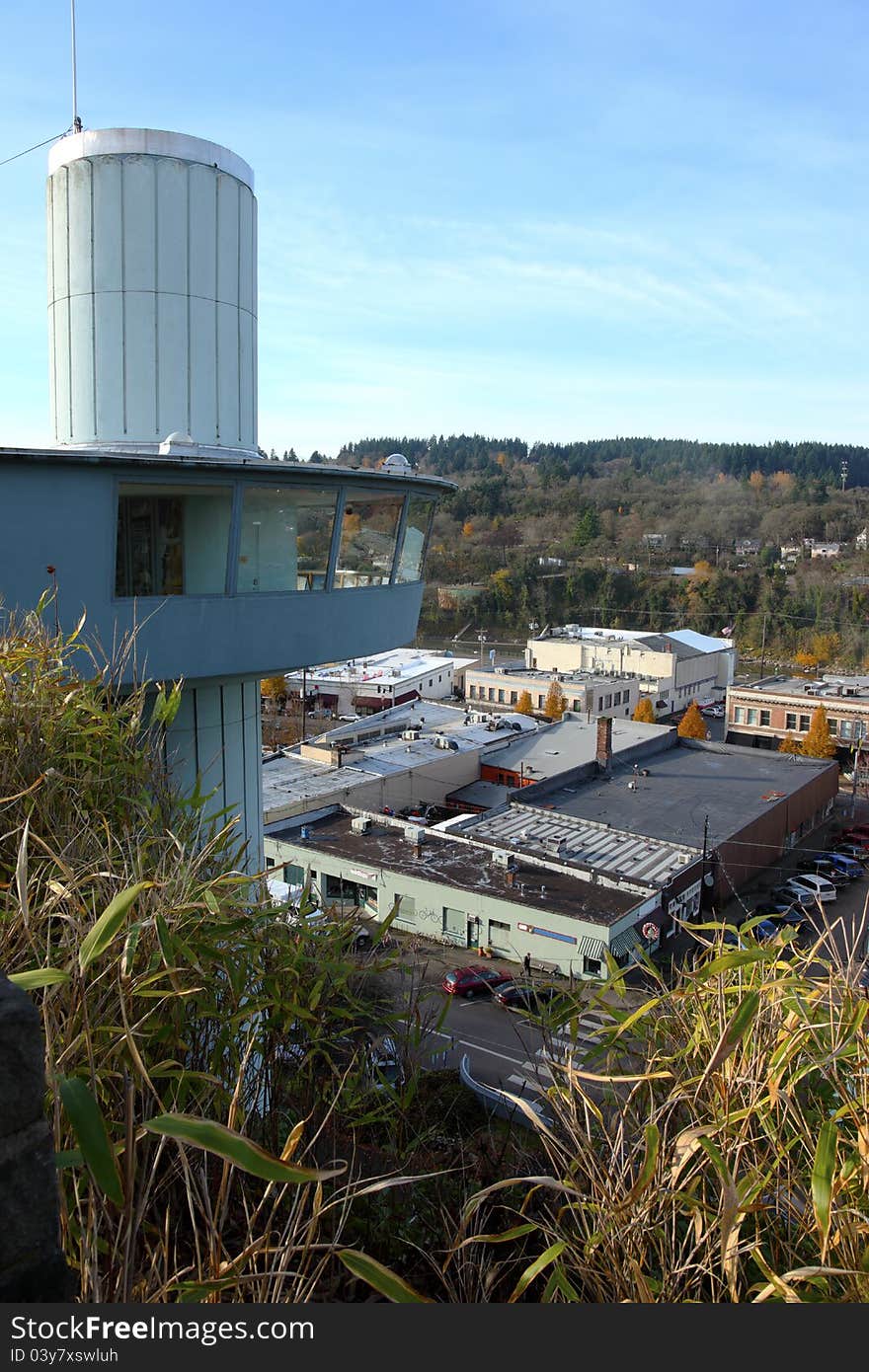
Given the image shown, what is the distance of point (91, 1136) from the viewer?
1.97 meters

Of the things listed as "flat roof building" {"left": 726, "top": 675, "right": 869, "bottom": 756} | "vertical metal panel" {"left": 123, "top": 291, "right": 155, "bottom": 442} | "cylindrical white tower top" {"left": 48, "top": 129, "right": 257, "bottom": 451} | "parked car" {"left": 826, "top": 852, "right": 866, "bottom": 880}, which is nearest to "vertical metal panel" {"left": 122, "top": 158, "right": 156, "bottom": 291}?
"cylindrical white tower top" {"left": 48, "top": 129, "right": 257, "bottom": 451}

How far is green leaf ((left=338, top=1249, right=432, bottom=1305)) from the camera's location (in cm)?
200

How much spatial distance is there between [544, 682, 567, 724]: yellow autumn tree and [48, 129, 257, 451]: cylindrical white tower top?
41.4m

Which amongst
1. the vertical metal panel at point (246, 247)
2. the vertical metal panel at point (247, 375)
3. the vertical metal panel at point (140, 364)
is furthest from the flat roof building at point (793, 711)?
the vertical metal panel at point (140, 364)

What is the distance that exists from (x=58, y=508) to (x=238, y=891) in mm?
3666

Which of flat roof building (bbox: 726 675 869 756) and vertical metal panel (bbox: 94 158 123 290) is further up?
vertical metal panel (bbox: 94 158 123 290)

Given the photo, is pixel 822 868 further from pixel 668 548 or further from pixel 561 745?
pixel 668 548

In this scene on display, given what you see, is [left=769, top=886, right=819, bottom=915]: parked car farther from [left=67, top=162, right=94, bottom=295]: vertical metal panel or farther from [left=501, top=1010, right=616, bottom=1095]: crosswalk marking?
[left=67, top=162, right=94, bottom=295]: vertical metal panel

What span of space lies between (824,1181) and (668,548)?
116243 millimetres

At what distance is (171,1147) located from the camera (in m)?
2.91

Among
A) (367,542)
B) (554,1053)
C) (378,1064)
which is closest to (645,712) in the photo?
(367,542)

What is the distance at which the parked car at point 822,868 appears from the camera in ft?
99.2

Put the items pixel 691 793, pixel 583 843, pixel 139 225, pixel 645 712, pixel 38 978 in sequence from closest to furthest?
pixel 38 978 < pixel 139 225 < pixel 583 843 < pixel 691 793 < pixel 645 712

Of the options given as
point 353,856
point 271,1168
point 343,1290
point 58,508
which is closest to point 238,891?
point 343,1290
